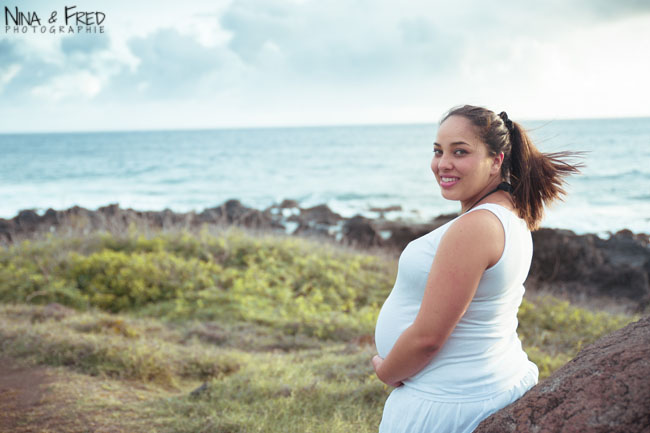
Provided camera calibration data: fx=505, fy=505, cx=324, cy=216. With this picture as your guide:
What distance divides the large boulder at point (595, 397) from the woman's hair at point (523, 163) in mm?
610

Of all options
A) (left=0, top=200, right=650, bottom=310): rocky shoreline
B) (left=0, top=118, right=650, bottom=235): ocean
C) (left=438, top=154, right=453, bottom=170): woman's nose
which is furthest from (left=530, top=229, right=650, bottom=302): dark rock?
(left=438, top=154, right=453, bottom=170): woman's nose

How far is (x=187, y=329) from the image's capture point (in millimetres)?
6734

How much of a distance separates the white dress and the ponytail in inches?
5.6

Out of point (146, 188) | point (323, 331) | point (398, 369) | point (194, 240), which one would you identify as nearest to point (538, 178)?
point (398, 369)

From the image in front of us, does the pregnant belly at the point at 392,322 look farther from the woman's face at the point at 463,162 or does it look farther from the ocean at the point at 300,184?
the ocean at the point at 300,184

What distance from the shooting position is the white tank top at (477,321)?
1901 millimetres

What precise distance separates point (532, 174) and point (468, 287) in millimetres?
750

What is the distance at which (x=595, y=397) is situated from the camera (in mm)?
1698

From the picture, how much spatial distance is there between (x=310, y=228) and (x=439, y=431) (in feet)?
51.7

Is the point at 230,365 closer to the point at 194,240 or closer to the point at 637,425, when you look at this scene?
the point at 637,425

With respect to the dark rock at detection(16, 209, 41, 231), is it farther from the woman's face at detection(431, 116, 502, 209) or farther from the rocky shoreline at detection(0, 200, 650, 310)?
the woman's face at detection(431, 116, 502, 209)

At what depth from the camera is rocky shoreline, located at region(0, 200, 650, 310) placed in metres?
11.9

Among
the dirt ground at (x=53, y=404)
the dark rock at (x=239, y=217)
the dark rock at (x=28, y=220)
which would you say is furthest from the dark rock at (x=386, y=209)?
the dirt ground at (x=53, y=404)

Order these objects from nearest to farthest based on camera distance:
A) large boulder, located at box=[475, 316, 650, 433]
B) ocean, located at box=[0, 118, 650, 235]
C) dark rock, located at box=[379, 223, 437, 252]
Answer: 1. large boulder, located at box=[475, 316, 650, 433]
2. dark rock, located at box=[379, 223, 437, 252]
3. ocean, located at box=[0, 118, 650, 235]
